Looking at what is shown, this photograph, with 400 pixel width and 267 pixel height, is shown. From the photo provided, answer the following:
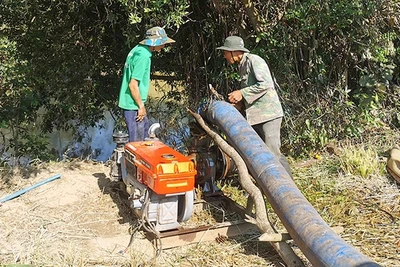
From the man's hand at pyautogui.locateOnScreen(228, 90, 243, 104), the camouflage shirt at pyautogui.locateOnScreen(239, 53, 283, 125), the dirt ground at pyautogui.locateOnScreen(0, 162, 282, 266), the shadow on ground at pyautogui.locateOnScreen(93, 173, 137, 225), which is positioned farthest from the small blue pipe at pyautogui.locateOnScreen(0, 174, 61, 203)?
the camouflage shirt at pyautogui.locateOnScreen(239, 53, 283, 125)

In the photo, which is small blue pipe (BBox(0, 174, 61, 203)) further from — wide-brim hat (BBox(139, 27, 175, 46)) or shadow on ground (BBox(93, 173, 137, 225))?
wide-brim hat (BBox(139, 27, 175, 46))

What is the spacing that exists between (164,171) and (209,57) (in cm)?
357

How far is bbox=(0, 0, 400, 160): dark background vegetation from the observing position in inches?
260

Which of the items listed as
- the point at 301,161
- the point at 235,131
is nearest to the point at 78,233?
the point at 235,131

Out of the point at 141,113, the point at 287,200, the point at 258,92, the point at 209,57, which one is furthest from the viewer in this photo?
the point at 209,57

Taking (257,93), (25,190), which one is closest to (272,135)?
(257,93)

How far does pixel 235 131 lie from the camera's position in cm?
475

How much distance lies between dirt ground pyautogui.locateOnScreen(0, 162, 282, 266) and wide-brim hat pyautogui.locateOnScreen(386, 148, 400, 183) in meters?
1.95

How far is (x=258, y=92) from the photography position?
5.09 meters

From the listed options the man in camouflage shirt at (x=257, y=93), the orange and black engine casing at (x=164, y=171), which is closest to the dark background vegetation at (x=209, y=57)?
→ the man in camouflage shirt at (x=257, y=93)

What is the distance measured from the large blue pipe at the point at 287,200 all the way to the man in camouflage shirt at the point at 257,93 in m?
0.23

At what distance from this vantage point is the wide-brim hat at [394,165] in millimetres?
5375

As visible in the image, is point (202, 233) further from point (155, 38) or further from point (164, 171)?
point (155, 38)

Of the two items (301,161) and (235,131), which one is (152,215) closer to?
(235,131)
